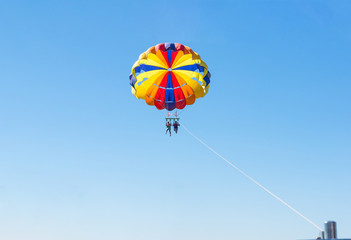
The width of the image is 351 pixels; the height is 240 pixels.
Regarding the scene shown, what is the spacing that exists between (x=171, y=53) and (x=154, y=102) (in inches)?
181

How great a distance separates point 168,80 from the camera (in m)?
46.6

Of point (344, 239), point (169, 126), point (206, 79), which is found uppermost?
point (206, 79)

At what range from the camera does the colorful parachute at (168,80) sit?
45.4 m

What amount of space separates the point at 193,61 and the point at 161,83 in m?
3.72

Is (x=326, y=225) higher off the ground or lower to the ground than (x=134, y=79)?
lower

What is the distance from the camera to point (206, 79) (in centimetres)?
4528

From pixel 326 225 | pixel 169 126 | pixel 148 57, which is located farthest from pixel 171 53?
pixel 326 225

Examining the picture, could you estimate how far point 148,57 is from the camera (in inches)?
1779

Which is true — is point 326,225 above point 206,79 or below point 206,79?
below

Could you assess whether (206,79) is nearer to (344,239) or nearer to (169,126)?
(169,126)

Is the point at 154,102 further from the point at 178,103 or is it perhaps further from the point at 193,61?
the point at 193,61

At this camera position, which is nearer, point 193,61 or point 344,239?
point 344,239

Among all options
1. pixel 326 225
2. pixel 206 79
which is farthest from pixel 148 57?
pixel 326 225

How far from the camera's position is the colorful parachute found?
4544cm
